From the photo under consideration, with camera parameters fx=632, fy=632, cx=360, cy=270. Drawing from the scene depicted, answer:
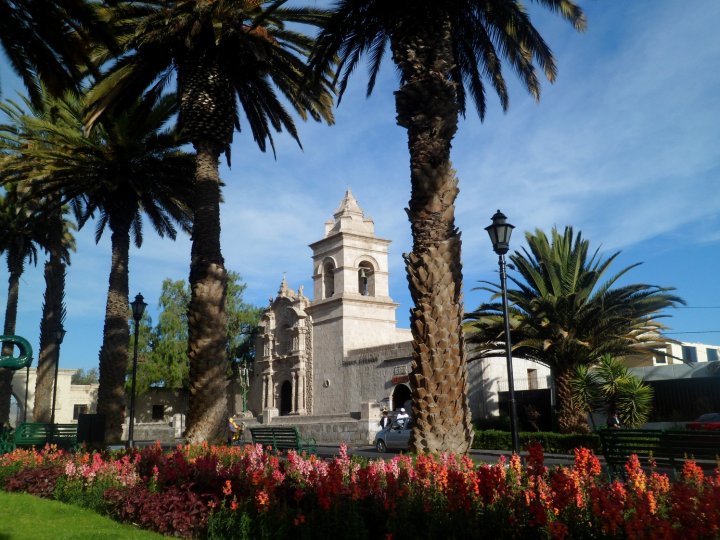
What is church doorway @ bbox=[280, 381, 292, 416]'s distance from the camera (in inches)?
1737

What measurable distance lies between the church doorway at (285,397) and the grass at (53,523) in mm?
34815

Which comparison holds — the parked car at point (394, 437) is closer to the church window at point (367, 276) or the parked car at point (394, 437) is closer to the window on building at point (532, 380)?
the window on building at point (532, 380)

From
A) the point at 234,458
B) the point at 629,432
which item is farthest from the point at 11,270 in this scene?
the point at 629,432

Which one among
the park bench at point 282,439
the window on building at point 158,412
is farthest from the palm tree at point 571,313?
the window on building at point 158,412

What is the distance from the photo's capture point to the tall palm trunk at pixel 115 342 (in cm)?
1881

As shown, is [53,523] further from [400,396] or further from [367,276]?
[367,276]

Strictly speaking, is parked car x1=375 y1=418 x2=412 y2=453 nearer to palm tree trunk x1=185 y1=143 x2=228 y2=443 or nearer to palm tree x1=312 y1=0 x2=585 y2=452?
palm tree trunk x1=185 y1=143 x2=228 y2=443

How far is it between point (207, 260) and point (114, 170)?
7.68m

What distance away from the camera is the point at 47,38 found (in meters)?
10.5

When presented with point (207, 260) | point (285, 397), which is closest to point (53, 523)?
point (207, 260)

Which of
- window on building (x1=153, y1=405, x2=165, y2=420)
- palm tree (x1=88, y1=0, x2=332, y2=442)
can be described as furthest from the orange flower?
window on building (x1=153, y1=405, x2=165, y2=420)

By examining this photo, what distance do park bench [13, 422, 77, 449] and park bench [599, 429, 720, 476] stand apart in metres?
12.7

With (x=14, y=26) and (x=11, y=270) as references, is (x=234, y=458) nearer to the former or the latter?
(x=14, y=26)

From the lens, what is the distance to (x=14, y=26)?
1019 cm
